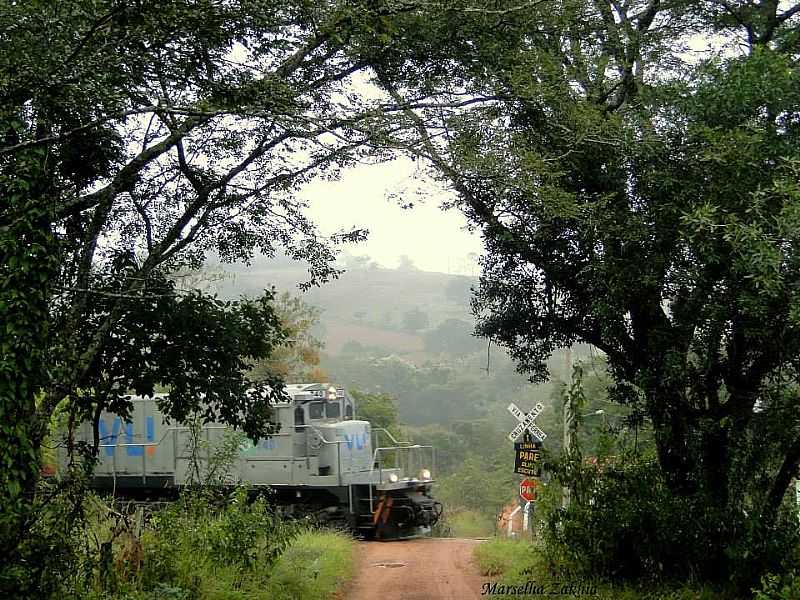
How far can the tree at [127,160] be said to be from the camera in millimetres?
7016

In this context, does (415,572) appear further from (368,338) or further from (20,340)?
(368,338)

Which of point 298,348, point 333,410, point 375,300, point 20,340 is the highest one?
point 375,300

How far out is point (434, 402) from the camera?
255 feet

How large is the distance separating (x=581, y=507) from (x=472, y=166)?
437 centimetres

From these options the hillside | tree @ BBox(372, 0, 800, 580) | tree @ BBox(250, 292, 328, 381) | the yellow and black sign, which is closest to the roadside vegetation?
the yellow and black sign

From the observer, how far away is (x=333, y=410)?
1927 centimetres

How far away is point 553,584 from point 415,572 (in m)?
3.38

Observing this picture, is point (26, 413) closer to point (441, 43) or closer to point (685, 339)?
point (441, 43)

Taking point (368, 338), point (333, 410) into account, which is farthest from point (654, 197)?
point (368, 338)

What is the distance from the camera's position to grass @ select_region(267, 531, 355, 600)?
10672 millimetres

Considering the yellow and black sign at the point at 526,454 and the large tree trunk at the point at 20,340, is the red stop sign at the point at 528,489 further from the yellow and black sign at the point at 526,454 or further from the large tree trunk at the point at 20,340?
the large tree trunk at the point at 20,340

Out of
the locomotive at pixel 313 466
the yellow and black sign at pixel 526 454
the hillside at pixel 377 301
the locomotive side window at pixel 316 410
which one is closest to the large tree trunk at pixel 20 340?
the yellow and black sign at pixel 526 454

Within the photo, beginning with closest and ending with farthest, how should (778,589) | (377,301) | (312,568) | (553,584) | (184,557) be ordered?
(778,589) < (184,557) < (553,584) < (312,568) < (377,301)

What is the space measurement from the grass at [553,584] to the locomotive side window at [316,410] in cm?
614
